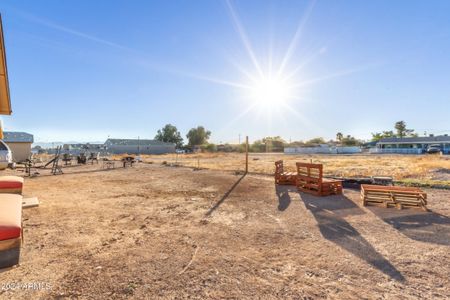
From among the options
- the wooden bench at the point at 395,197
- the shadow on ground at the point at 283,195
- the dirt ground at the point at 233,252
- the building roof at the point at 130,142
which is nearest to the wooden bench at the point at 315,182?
the shadow on ground at the point at 283,195

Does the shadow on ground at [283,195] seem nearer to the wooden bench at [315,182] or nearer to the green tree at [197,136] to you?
the wooden bench at [315,182]

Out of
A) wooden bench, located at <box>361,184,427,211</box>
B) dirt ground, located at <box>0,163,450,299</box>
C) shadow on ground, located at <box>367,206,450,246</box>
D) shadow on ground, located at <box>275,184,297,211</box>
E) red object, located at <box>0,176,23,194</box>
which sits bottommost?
shadow on ground, located at <box>275,184,297,211</box>

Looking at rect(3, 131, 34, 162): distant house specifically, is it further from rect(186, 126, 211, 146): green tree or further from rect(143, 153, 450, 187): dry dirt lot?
rect(186, 126, 211, 146): green tree

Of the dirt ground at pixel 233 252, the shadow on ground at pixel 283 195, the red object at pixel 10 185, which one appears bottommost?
the shadow on ground at pixel 283 195

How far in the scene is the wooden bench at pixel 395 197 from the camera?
693cm

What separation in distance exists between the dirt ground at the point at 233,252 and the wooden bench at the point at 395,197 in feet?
1.01

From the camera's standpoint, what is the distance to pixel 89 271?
348 centimetres

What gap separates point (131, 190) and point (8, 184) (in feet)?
20.6

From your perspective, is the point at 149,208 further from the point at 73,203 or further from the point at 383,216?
the point at 383,216

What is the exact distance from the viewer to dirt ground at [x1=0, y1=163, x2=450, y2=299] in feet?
10.1

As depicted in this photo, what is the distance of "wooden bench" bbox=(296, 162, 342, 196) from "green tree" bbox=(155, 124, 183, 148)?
95.5 meters

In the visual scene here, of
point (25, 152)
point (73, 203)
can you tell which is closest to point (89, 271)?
point (73, 203)

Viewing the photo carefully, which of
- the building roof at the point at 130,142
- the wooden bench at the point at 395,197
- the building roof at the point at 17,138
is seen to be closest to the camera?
the wooden bench at the point at 395,197

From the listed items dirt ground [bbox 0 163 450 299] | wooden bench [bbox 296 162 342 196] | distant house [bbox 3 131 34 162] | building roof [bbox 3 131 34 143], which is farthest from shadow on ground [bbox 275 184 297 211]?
building roof [bbox 3 131 34 143]
